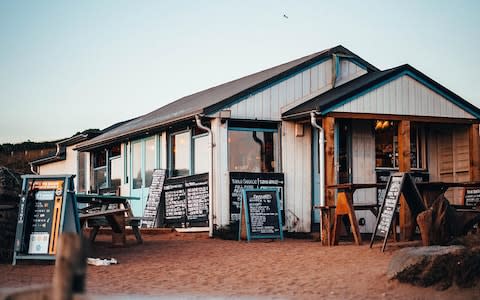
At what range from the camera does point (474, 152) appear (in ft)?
59.0

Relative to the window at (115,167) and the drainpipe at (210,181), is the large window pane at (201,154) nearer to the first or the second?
the drainpipe at (210,181)

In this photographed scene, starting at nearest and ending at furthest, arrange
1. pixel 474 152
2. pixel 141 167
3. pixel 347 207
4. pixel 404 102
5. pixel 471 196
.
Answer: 1. pixel 347 207
2. pixel 471 196
3. pixel 404 102
4. pixel 474 152
5. pixel 141 167

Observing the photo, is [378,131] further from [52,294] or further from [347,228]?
[52,294]

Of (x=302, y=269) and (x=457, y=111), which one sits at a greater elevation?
(x=457, y=111)

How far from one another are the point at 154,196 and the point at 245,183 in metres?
3.25

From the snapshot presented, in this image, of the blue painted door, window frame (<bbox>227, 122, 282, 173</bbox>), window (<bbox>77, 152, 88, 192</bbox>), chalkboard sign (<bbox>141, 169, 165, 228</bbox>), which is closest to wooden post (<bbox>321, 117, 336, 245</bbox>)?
window frame (<bbox>227, 122, 282, 173</bbox>)

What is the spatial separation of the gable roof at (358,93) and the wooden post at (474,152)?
16.5 inches

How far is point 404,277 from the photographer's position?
9398mm

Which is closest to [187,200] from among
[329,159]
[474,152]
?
[329,159]

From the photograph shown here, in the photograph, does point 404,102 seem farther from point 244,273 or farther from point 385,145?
point 244,273

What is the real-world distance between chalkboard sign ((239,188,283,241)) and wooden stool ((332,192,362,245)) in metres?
2.32

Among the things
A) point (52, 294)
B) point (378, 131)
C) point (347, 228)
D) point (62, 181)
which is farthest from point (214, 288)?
point (378, 131)

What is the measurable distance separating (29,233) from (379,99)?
26.6ft

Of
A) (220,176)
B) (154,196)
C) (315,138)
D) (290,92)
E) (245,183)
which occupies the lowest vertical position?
(154,196)
